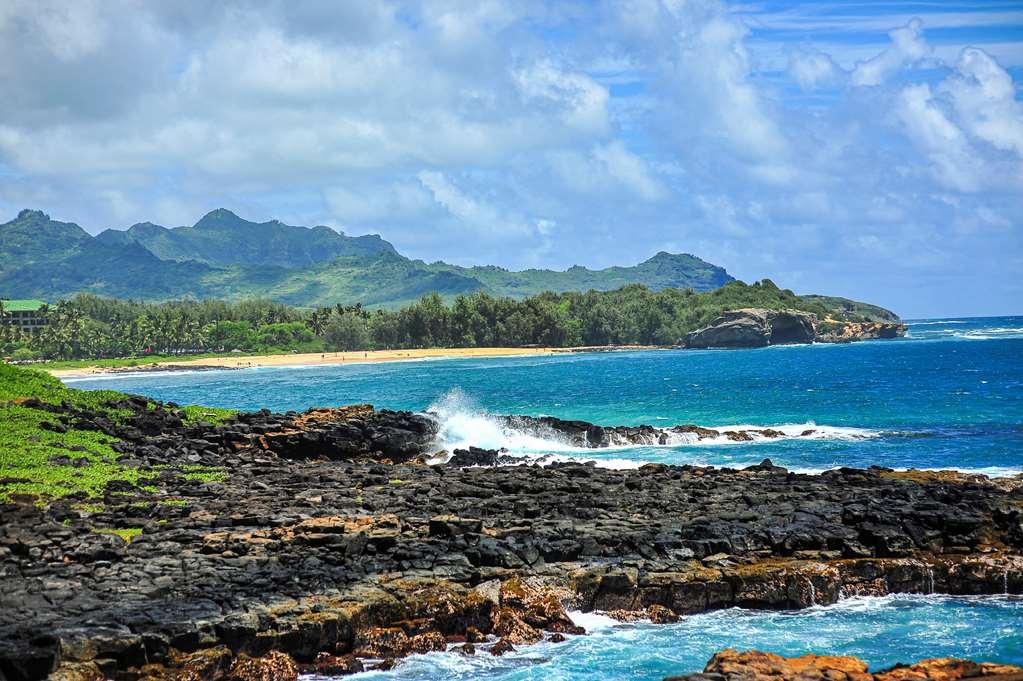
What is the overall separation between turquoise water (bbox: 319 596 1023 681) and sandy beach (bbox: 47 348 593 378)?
145145 millimetres

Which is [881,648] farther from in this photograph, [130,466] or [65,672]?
[130,466]

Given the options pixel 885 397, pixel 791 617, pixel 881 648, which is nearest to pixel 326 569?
pixel 791 617

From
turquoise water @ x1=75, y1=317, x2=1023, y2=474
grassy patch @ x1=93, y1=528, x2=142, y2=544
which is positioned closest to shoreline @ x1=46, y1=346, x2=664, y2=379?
turquoise water @ x1=75, y1=317, x2=1023, y2=474

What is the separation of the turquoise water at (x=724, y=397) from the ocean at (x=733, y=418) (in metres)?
0.18

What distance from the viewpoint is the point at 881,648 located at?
65.3 feet

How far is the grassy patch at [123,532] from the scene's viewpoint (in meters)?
24.0

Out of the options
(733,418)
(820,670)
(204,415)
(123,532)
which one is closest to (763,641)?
(820,670)

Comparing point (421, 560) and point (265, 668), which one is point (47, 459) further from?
point (265, 668)

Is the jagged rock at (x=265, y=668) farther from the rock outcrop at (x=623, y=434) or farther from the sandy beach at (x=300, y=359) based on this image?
the sandy beach at (x=300, y=359)

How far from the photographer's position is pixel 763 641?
20125 millimetres

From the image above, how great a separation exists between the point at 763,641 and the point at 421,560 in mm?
7936

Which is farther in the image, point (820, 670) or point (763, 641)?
point (763, 641)

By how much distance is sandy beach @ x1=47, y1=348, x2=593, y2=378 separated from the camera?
161 metres

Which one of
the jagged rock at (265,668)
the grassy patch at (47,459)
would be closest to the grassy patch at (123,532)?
the grassy patch at (47,459)
